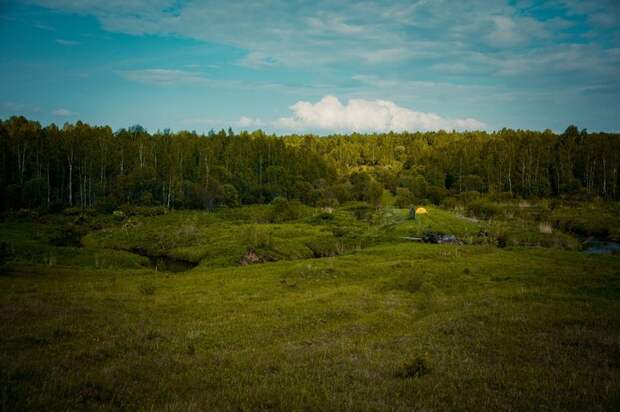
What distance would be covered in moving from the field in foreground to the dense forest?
227ft

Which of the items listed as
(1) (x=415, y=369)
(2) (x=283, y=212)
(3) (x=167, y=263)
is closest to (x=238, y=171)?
(2) (x=283, y=212)

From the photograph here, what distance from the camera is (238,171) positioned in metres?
150

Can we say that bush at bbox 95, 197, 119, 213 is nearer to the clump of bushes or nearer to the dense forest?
the dense forest

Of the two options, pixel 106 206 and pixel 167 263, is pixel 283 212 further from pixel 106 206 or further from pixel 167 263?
pixel 106 206

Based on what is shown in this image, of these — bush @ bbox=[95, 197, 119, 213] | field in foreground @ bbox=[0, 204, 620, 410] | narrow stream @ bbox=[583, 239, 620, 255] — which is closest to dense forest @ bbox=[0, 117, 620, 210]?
bush @ bbox=[95, 197, 119, 213]

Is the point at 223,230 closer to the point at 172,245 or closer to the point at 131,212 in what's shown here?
the point at 172,245

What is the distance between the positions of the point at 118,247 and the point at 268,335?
201ft

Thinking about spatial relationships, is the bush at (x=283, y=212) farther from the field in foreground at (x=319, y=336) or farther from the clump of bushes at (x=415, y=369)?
the clump of bushes at (x=415, y=369)

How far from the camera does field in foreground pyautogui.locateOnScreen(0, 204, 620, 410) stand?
37.9 ft

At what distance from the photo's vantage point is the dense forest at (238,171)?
377 feet

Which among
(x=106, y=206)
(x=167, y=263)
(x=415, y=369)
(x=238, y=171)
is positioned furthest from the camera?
(x=238, y=171)

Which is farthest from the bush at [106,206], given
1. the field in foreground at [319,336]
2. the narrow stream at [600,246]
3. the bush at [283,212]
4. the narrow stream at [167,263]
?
the narrow stream at [600,246]

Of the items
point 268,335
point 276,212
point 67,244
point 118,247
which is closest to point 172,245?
point 118,247

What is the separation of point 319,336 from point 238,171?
132702mm
